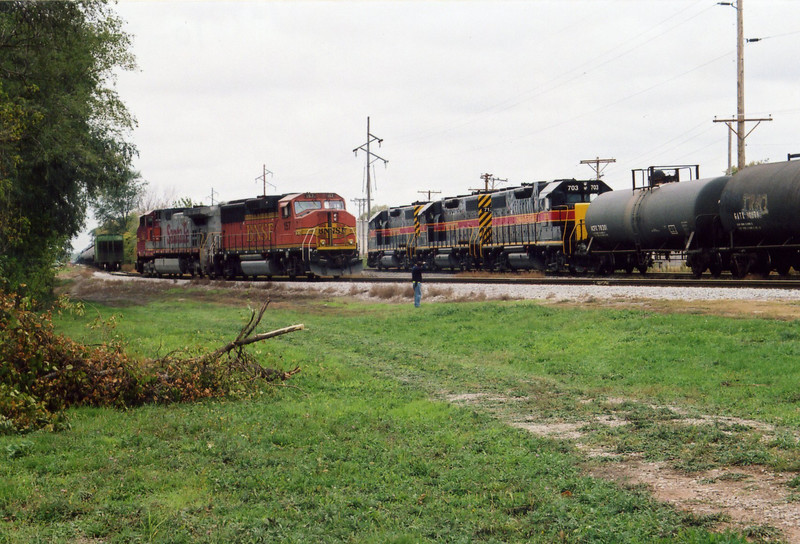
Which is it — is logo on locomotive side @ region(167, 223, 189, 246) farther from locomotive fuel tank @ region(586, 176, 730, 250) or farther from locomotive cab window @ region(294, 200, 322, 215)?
locomotive fuel tank @ region(586, 176, 730, 250)

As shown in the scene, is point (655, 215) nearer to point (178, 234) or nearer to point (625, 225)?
point (625, 225)

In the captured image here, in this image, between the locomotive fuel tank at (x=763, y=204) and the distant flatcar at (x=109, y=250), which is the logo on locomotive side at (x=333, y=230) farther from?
the distant flatcar at (x=109, y=250)

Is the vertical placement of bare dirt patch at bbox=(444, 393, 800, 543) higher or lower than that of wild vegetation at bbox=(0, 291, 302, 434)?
lower

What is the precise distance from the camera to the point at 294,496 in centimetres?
667

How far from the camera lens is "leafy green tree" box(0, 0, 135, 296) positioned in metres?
17.9

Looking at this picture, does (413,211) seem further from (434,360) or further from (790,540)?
(790,540)

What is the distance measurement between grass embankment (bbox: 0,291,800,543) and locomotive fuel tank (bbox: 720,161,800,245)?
764cm

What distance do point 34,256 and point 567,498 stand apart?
71.1 feet

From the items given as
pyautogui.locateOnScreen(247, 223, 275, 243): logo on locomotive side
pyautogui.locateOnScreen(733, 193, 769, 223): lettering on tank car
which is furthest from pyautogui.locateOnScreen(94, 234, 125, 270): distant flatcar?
pyautogui.locateOnScreen(733, 193, 769, 223): lettering on tank car

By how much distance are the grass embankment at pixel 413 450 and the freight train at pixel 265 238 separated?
2453 cm

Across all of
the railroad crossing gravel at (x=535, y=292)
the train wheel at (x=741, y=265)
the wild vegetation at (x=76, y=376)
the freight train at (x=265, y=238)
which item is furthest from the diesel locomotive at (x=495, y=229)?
the wild vegetation at (x=76, y=376)

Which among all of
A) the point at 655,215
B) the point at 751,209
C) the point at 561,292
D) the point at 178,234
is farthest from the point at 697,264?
the point at 178,234

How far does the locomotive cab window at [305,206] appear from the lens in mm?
40284

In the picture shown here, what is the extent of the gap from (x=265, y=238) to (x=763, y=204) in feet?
87.4
